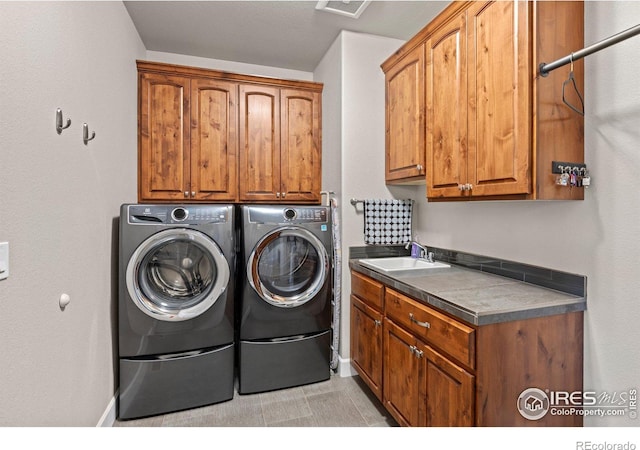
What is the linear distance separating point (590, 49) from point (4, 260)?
215cm

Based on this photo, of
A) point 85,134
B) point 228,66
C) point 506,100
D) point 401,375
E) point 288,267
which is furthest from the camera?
point 228,66

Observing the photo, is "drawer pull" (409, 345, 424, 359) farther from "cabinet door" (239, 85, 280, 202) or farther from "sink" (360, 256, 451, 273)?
"cabinet door" (239, 85, 280, 202)

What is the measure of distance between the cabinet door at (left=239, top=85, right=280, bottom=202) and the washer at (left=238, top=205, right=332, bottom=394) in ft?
1.90

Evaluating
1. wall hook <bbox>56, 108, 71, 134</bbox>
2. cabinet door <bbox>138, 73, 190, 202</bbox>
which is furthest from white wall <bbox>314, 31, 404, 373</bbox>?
wall hook <bbox>56, 108, 71, 134</bbox>

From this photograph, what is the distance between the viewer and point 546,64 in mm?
1395

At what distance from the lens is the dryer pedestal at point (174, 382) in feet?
6.61

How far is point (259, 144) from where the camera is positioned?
2.85 meters

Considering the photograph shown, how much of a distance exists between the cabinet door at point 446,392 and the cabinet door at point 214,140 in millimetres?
2004

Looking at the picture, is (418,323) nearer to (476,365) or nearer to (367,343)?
(476,365)

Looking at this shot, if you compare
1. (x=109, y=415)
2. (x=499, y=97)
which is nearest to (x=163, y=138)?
(x=109, y=415)

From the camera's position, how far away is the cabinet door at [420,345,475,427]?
131 centimetres

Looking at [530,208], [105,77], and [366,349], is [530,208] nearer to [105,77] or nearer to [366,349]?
[366,349]
